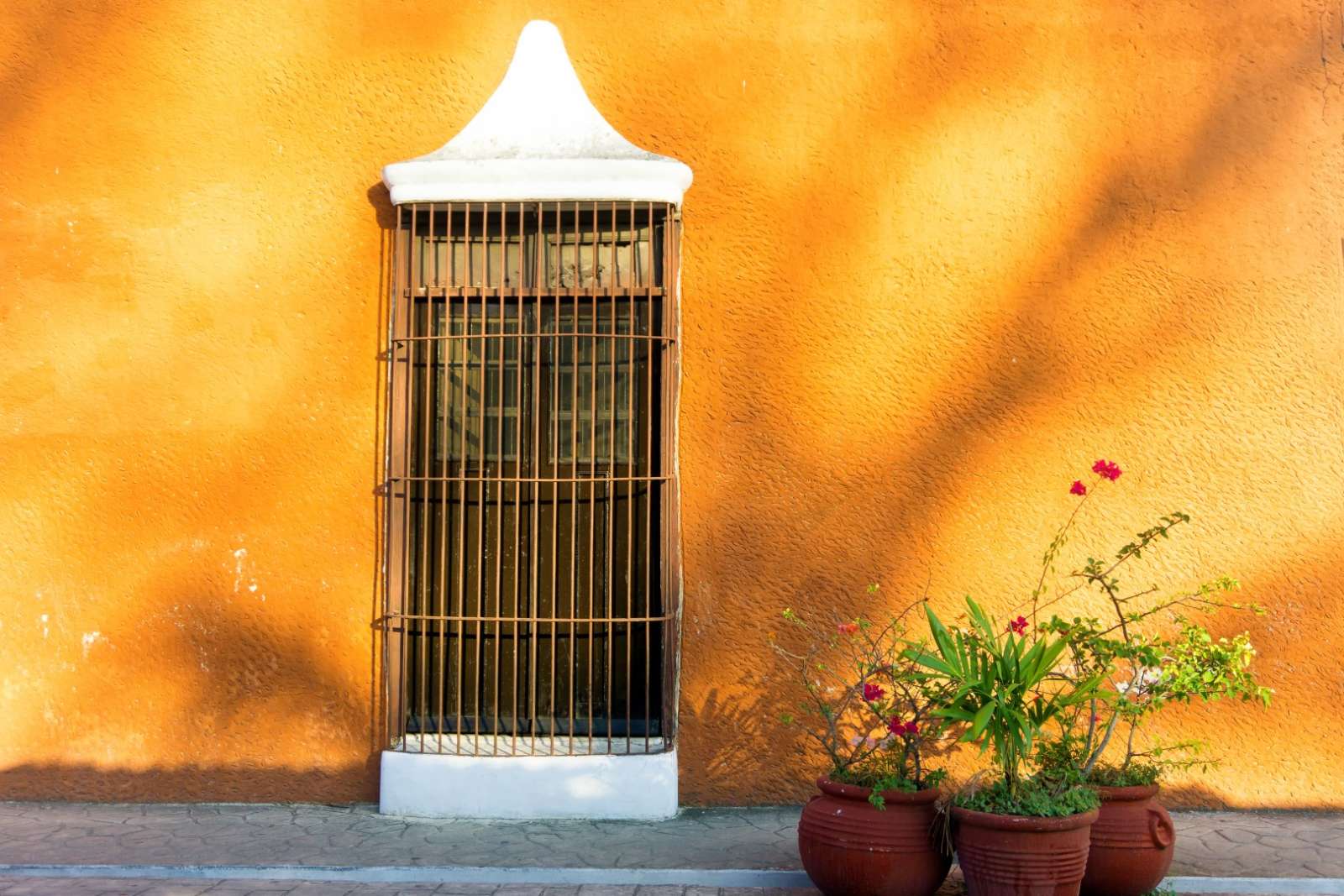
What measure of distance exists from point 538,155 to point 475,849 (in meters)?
3.08

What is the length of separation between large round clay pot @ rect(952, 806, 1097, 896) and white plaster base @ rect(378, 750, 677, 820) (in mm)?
1722

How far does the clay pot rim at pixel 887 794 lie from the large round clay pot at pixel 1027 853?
176 mm

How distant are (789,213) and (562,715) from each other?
2.58 meters

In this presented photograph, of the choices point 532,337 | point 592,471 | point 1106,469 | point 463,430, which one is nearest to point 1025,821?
point 1106,469

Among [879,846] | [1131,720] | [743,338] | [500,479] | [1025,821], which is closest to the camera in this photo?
[1025,821]

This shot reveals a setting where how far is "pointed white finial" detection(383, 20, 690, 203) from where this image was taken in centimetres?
559

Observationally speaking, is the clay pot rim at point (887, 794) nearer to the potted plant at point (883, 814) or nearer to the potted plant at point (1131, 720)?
the potted plant at point (883, 814)

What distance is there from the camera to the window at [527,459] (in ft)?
18.6

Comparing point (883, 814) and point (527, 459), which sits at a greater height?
point (527, 459)

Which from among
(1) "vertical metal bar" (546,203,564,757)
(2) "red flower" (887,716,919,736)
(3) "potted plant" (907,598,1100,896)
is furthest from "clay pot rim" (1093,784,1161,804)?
(1) "vertical metal bar" (546,203,564,757)

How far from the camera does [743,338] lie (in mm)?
5688

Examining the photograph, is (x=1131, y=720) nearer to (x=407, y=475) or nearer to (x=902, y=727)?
(x=902, y=727)

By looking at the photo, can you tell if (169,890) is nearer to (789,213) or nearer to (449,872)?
(449,872)

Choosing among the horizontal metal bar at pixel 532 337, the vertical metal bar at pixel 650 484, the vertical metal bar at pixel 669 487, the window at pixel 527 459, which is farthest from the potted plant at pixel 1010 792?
the horizontal metal bar at pixel 532 337
